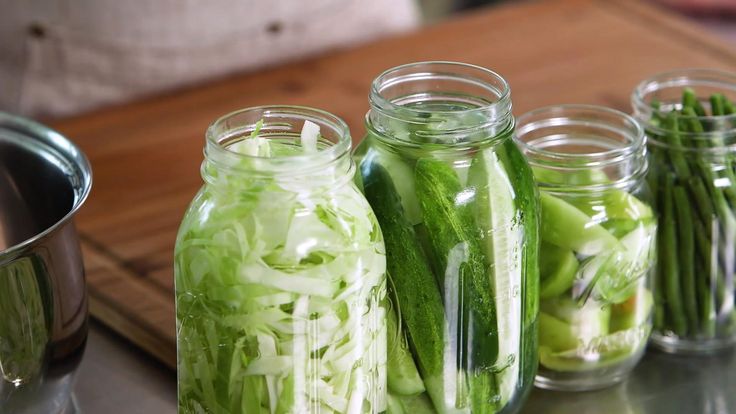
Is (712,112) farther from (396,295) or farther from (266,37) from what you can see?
(266,37)

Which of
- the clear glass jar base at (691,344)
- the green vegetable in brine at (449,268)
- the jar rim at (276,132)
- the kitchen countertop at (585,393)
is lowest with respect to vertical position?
the kitchen countertop at (585,393)

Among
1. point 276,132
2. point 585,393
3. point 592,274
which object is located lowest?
point 585,393

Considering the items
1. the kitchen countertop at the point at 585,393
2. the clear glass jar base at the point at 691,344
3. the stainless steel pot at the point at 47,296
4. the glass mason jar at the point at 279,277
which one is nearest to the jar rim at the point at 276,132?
the glass mason jar at the point at 279,277

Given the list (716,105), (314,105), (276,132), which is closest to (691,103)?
(716,105)

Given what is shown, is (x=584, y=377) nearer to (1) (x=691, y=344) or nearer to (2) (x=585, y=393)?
A: (2) (x=585, y=393)

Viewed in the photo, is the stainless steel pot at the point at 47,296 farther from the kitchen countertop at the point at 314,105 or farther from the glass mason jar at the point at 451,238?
the glass mason jar at the point at 451,238

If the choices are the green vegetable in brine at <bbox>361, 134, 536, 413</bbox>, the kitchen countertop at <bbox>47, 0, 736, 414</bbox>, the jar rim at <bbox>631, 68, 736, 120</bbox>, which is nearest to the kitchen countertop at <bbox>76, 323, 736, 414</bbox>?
the kitchen countertop at <bbox>47, 0, 736, 414</bbox>

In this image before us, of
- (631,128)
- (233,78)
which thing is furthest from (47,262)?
(233,78)

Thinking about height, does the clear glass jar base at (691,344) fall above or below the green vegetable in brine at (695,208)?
below
